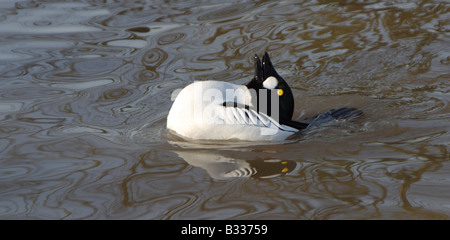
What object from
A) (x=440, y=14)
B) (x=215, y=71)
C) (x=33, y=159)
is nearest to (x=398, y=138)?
(x=215, y=71)

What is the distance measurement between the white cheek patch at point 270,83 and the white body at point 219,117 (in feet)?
0.54

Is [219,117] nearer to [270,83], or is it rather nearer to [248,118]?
[248,118]

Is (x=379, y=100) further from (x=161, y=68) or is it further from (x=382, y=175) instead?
(x=161, y=68)

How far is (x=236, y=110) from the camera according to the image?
14.2 ft

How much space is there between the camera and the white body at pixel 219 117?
433cm

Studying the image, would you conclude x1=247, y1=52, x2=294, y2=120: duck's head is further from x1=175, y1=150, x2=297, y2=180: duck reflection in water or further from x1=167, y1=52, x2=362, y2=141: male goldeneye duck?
x1=175, y1=150, x2=297, y2=180: duck reflection in water

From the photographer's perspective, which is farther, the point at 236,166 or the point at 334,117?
the point at 334,117

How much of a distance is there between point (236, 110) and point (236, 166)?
0.47 metres

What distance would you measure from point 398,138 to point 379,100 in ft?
3.16

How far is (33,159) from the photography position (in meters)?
4.34

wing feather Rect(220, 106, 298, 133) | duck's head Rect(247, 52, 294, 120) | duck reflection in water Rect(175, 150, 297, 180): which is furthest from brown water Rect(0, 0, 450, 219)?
duck's head Rect(247, 52, 294, 120)

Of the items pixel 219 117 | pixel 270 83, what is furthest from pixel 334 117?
pixel 219 117

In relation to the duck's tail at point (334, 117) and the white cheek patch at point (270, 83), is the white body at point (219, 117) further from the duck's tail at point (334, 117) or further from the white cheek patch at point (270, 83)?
the duck's tail at point (334, 117)

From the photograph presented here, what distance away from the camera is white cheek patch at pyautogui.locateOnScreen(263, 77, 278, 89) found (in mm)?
4562
